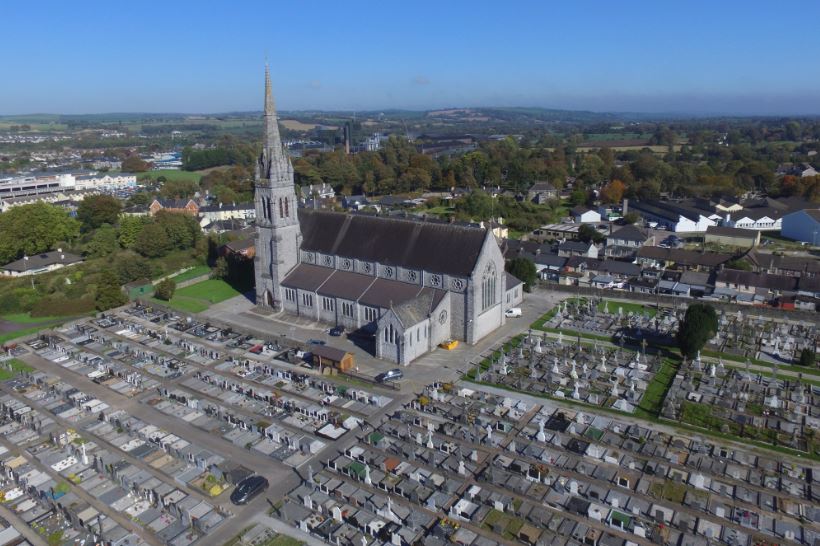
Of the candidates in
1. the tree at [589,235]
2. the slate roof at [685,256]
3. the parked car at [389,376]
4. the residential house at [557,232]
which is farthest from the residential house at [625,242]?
the parked car at [389,376]

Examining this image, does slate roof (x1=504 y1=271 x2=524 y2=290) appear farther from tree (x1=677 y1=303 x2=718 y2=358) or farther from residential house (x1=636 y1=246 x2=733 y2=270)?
residential house (x1=636 y1=246 x2=733 y2=270)

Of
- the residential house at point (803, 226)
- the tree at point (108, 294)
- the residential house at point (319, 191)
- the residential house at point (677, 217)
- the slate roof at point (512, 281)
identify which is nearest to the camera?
the slate roof at point (512, 281)

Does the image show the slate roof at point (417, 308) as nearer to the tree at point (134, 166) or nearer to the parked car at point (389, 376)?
the parked car at point (389, 376)

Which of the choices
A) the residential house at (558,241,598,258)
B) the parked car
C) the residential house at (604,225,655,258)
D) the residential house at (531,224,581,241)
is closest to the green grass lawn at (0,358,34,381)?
the parked car

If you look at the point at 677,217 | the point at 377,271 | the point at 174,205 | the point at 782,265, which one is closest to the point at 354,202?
the point at 174,205

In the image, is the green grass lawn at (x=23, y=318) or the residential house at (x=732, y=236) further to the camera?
the residential house at (x=732, y=236)

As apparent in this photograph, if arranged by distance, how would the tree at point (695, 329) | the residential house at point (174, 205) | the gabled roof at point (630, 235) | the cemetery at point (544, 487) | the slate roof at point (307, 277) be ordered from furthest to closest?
the residential house at point (174, 205), the gabled roof at point (630, 235), the slate roof at point (307, 277), the tree at point (695, 329), the cemetery at point (544, 487)

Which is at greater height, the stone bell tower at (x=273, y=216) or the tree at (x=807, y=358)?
the stone bell tower at (x=273, y=216)
